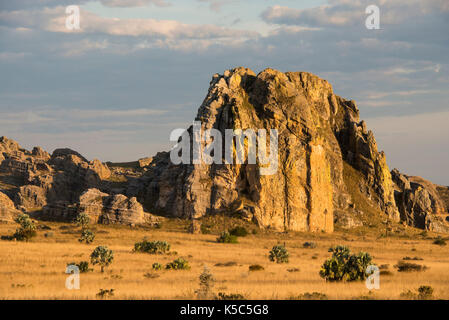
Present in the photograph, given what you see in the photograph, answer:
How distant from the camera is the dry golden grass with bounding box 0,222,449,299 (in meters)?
33.2

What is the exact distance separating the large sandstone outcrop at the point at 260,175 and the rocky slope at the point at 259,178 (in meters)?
0.18

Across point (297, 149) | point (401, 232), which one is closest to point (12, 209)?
point (297, 149)

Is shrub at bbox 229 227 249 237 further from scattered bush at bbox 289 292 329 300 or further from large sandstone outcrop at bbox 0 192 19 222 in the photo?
scattered bush at bbox 289 292 329 300

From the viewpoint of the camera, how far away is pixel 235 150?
92.6m

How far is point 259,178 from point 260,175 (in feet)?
1.78

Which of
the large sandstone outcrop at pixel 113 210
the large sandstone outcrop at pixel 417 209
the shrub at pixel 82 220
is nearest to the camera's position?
the shrub at pixel 82 220

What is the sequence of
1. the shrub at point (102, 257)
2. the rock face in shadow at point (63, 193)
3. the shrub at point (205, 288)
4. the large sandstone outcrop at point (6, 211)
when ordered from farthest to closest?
the rock face in shadow at point (63, 193)
the large sandstone outcrop at point (6, 211)
the shrub at point (102, 257)
the shrub at point (205, 288)

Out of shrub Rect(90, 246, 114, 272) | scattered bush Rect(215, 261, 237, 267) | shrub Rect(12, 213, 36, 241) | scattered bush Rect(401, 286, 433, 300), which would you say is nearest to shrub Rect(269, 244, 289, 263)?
scattered bush Rect(215, 261, 237, 267)

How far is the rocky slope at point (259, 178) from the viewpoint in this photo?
91062 mm

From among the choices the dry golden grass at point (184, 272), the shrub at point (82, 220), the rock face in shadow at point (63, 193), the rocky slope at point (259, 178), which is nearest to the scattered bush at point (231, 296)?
the dry golden grass at point (184, 272)

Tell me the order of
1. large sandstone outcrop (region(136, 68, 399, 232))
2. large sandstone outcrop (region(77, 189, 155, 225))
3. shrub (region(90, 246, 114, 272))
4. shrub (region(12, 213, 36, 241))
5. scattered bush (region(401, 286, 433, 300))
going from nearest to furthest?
1. scattered bush (region(401, 286, 433, 300))
2. shrub (region(90, 246, 114, 272))
3. shrub (region(12, 213, 36, 241))
4. large sandstone outcrop (region(77, 189, 155, 225))
5. large sandstone outcrop (region(136, 68, 399, 232))

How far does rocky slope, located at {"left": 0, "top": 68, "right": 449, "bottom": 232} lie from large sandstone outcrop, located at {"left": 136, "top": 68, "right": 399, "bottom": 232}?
0.59ft

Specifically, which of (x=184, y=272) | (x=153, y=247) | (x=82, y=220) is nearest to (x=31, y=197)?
(x=82, y=220)

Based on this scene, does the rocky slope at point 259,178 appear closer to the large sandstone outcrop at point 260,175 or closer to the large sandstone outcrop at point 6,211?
the large sandstone outcrop at point 260,175
